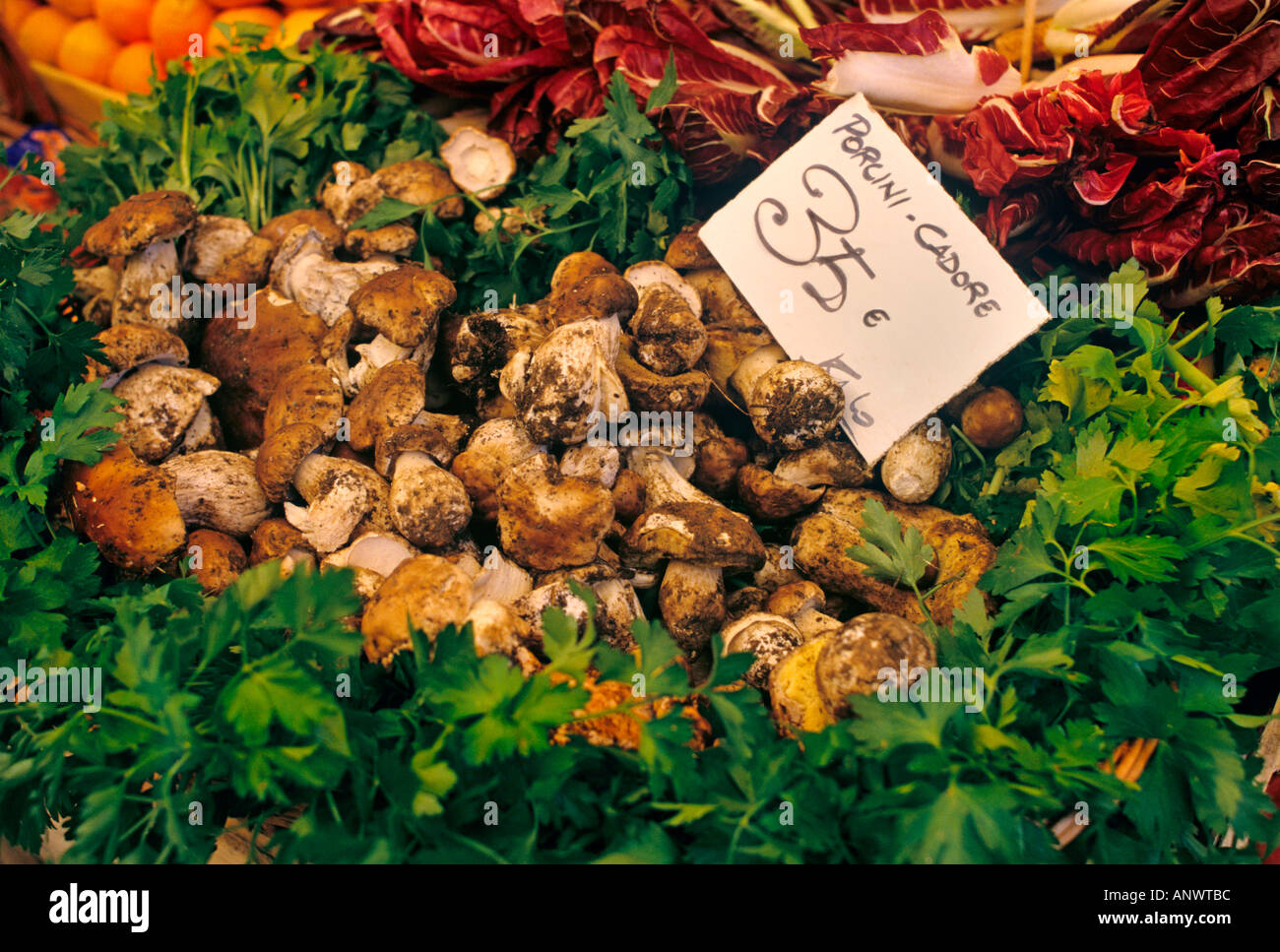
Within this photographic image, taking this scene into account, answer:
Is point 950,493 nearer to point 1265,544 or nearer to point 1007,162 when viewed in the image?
point 1265,544

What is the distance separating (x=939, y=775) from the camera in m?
1.12

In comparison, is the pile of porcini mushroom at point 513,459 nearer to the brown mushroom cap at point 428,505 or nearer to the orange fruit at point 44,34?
the brown mushroom cap at point 428,505

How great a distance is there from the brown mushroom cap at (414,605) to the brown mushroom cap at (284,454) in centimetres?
40

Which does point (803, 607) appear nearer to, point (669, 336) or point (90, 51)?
point (669, 336)

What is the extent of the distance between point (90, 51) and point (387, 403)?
11.6 ft

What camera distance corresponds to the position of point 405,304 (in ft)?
5.74

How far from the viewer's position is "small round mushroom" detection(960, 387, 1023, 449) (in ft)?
5.90

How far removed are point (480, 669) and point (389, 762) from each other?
0.17 metres

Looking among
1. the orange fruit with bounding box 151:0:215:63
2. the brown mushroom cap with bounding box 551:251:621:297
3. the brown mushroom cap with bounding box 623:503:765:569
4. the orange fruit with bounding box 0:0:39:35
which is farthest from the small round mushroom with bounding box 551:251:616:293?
the orange fruit with bounding box 0:0:39:35

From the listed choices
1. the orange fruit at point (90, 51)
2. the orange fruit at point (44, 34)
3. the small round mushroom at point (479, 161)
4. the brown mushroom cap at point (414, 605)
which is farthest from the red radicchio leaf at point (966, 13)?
the orange fruit at point (44, 34)

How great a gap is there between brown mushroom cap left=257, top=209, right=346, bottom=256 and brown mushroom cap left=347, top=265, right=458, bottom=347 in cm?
40

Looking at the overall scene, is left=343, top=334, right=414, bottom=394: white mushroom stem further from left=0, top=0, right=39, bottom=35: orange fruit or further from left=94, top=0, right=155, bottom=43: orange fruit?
left=0, top=0, right=39, bottom=35: orange fruit

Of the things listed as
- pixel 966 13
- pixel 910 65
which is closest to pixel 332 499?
pixel 910 65
